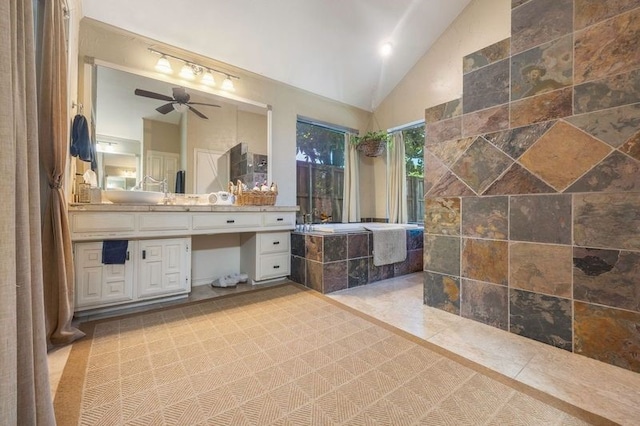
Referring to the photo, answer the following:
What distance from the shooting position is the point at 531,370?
1.48 m

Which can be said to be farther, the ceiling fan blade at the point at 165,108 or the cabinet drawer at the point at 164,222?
the ceiling fan blade at the point at 165,108

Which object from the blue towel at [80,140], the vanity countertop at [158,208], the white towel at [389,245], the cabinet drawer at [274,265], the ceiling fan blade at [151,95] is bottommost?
the cabinet drawer at [274,265]

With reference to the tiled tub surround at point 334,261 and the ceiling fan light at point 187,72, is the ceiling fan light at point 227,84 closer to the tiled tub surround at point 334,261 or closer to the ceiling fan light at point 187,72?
the ceiling fan light at point 187,72

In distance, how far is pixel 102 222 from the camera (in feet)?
6.83

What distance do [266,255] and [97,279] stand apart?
146cm

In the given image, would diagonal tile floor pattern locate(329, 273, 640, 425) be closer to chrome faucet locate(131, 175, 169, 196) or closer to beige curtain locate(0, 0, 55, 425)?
beige curtain locate(0, 0, 55, 425)

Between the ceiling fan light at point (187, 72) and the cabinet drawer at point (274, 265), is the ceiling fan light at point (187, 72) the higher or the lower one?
the higher one


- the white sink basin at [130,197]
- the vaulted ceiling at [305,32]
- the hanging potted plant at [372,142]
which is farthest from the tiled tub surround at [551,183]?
the white sink basin at [130,197]

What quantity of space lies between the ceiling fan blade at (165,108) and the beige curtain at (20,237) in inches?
82.2

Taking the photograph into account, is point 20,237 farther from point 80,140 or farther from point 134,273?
point 80,140

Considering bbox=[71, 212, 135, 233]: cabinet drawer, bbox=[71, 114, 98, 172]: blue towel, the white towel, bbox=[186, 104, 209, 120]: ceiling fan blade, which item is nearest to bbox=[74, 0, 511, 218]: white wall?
bbox=[186, 104, 209, 120]: ceiling fan blade

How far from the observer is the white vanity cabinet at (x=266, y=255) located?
297cm

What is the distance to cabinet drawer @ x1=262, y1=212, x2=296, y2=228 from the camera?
298cm

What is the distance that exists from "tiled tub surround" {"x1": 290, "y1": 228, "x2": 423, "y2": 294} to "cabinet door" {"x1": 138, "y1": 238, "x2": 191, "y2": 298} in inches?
45.3
